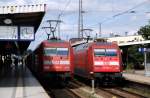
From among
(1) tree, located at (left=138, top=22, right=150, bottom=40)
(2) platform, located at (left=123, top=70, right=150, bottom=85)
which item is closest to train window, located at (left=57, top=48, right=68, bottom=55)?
(2) platform, located at (left=123, top=70, right=150, bottom=85)

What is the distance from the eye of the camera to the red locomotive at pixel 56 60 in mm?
32000

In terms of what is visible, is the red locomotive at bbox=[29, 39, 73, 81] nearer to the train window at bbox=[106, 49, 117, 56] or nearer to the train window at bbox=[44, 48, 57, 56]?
the train window at bbox=[44, 48, 57, 56]

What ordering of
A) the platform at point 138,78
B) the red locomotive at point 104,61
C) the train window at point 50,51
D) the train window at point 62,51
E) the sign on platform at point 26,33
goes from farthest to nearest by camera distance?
the platform at point 138,78, the red locomotive at point 104,61, the train window at point 50,51, the train window at point 62,51, the sign on platform at point 26,33

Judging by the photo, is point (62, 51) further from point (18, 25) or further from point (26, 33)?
point (18, 25)

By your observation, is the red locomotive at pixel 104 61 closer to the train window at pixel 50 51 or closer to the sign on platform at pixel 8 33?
the train window at pixel 50 51

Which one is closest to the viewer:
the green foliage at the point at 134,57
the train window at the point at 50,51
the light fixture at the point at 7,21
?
the light fixture at the point at 7,21


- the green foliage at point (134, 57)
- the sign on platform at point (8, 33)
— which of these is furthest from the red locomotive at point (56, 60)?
the green foliage at point (134, 57)

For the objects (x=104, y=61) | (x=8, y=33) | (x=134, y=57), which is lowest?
(x=104, y=61)

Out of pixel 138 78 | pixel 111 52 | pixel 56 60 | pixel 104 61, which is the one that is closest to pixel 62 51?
pixel 56 60

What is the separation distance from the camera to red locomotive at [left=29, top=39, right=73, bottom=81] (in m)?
32.0

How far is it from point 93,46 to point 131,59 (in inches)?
1521

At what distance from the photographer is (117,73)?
33.1 metres

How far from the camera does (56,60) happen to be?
32250 millimetres

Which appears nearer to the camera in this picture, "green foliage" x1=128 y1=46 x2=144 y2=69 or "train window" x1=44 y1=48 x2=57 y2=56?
"train window" x1=44 y1=48 x2=57 y2=56
